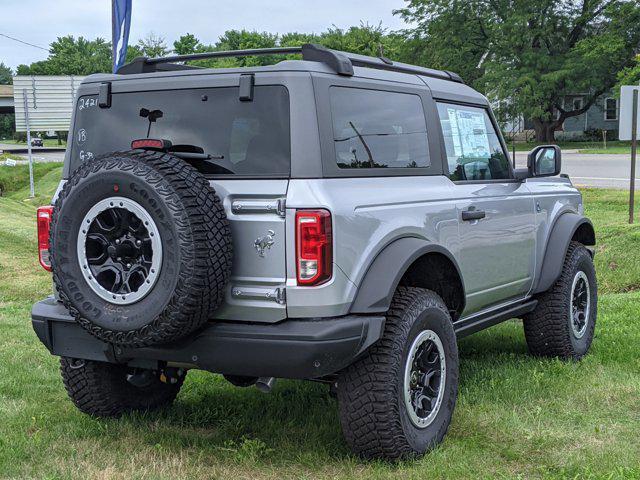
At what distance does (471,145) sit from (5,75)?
550 ft

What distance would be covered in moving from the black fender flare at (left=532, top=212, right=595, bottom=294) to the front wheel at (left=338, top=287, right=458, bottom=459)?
1.71m

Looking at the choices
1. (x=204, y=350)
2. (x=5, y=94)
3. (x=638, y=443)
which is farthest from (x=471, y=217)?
(x=5, y=94)

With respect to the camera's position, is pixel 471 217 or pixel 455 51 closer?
pixel 471 217

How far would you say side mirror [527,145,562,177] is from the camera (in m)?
5.59

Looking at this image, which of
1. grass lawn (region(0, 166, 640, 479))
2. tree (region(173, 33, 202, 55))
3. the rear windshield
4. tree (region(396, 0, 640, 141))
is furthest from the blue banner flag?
tree (region(173, 33, 202, 55))

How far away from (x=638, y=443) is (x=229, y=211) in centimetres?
240

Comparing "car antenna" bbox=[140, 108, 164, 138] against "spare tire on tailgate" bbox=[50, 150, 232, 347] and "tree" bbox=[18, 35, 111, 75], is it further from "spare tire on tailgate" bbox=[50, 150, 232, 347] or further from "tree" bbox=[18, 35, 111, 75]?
"tree" bbox=[18, 35, 111, 75]

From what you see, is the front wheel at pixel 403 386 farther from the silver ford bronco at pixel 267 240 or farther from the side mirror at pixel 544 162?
the side mirror at pixel 544 162

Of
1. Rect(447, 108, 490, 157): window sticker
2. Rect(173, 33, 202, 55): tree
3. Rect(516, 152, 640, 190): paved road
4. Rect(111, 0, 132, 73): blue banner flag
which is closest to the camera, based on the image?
Rect(447, 108, 490, 157): window sticker

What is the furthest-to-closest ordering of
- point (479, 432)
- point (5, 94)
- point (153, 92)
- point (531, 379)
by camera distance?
point (5, 94) < point (531, 379) < point (479, 432) < point (153, 92)

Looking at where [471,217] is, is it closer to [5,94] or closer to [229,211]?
[229,211]

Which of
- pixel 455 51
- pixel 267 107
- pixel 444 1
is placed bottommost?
pixel 267 107

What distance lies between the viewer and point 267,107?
12.4ft

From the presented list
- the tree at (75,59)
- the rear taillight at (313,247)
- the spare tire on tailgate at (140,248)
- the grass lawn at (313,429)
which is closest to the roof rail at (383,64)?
the rear taillight at (313,247)
